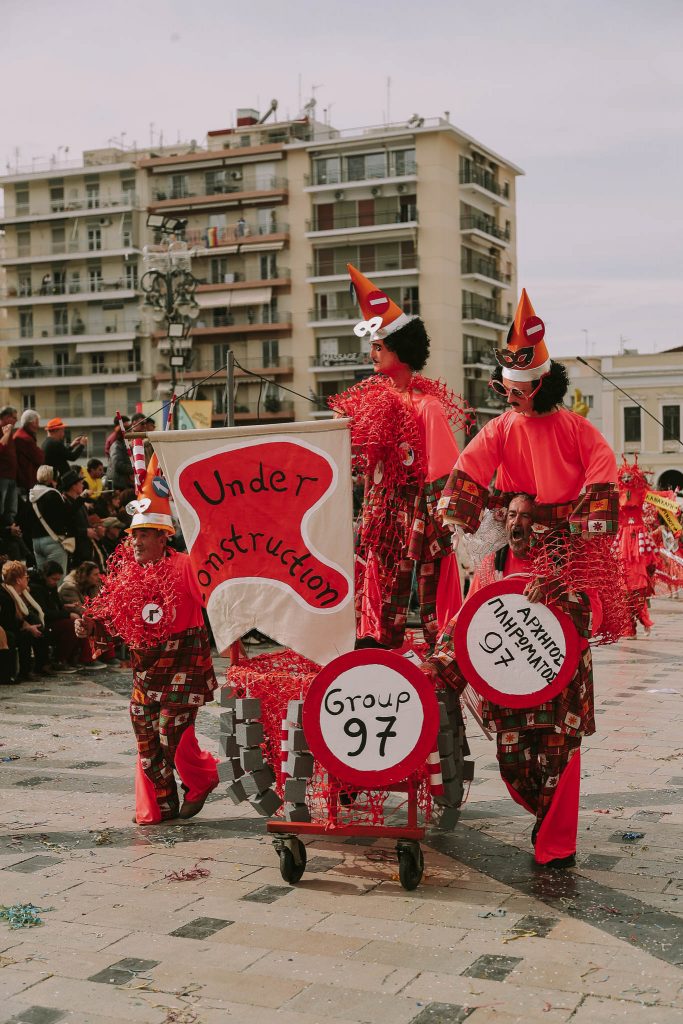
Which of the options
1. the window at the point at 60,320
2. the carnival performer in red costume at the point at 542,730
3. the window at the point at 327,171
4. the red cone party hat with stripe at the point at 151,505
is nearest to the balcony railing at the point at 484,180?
the window at the point at 327,171

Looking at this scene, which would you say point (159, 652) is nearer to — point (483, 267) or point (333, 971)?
point (333, 971)

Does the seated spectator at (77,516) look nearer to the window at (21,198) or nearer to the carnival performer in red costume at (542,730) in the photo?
the carnival performer in red costume at (542,730)

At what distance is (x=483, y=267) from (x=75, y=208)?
21.0m

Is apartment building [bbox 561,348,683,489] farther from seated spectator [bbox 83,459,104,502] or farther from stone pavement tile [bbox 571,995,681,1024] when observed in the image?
stone pavement tile [bbox 571,995,681,1024]

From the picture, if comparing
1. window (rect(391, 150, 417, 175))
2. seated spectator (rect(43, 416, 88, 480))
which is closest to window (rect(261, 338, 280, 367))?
window (rect(391, 150, 417, 175))

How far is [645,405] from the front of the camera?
177ft

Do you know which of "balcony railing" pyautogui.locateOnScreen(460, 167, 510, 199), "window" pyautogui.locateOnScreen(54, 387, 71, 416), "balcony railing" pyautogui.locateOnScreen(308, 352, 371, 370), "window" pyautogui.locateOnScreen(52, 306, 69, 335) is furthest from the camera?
"window" pyautogui.locateOnScreen(52, 306, 69, 335)

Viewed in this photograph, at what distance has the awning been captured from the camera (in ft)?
190

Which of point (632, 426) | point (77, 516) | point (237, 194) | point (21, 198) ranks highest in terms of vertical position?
point (21, 198)

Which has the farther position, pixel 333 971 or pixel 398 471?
pixel 398 471

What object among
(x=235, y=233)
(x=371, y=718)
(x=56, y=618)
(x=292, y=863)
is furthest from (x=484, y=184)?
(x=292, y=863)

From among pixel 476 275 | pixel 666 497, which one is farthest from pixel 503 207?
pixel 666 497

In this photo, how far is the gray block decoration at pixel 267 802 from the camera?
16.3 ft

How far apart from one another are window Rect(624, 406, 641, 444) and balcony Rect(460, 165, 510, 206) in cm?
1231
